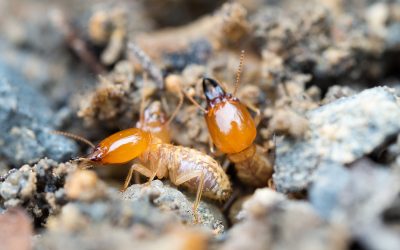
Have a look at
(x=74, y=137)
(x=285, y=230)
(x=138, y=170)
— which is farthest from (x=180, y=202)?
(x=74, y=137)

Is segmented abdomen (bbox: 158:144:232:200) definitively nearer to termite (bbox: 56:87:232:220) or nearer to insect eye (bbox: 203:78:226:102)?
termite (bbox: 56:87:232:220)

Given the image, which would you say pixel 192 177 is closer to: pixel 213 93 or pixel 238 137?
pixel 238 137

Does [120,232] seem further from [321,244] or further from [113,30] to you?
[113,30]

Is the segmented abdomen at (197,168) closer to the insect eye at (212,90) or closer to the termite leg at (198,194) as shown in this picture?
the termite leg at (198,194)

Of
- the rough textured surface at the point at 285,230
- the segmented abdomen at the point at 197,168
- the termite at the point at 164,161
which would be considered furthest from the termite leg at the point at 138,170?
the rough textured surface at the point at 285,230

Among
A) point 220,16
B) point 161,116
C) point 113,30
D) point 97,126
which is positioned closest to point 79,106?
point 97,126

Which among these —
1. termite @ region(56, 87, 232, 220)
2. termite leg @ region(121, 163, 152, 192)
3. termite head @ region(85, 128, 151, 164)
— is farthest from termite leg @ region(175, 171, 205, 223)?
termite head @ region(85, 128, 151, 164)
